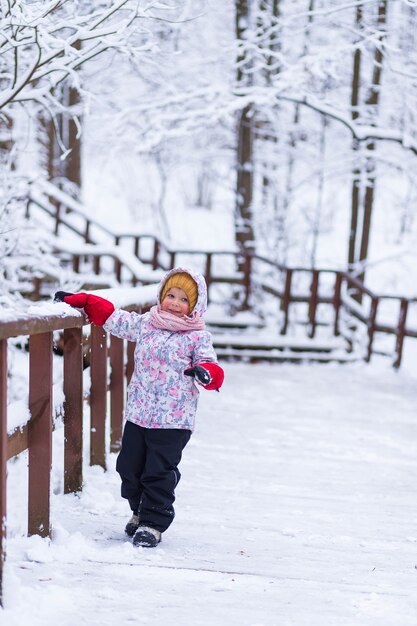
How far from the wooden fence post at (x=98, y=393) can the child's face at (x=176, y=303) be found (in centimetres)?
84

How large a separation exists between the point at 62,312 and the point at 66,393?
0.74 meters

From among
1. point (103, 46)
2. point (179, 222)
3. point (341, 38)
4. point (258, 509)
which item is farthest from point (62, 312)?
point (179, 222)

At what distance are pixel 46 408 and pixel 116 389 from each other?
190cm

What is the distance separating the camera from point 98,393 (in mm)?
4570

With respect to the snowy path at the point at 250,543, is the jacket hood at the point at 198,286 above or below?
above

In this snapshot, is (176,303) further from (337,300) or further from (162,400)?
(337,300)

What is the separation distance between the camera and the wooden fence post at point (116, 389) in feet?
16.7

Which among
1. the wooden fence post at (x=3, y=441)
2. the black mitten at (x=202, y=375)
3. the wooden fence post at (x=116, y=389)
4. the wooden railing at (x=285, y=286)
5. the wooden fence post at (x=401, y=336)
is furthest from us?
the wooden railing at (x=285, y=286)

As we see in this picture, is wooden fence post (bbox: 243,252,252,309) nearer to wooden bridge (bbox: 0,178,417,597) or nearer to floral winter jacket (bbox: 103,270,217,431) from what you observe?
wooden bridge (bbox: 0,178,417,597)

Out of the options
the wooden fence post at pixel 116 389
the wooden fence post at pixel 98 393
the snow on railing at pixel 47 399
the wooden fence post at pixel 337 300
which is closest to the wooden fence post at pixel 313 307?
the wooden fence post at pixel 337 300

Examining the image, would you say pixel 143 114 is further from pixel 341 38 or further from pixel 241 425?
pixel 241 425

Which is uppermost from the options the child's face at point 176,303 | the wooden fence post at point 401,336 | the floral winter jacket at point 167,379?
the child's face at point 176,303

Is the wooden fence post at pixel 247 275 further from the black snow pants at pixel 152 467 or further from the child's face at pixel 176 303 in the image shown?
the black snow pants at pixel 152 467

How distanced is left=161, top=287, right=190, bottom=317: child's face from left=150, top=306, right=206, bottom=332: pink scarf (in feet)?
0.09
